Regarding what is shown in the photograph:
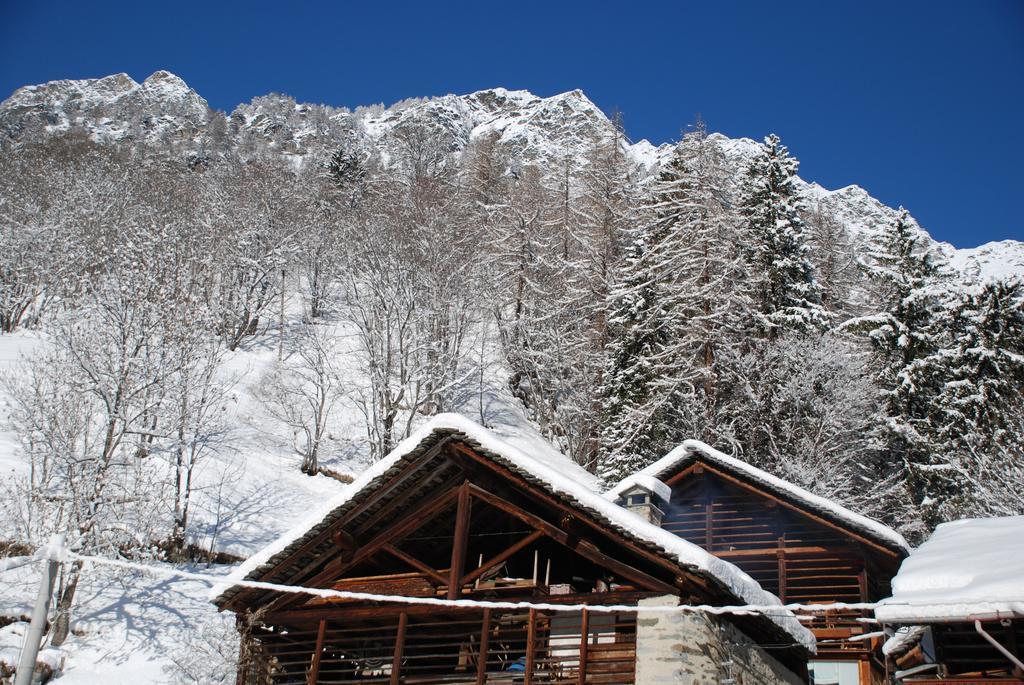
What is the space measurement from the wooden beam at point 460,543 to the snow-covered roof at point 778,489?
16.4 ft

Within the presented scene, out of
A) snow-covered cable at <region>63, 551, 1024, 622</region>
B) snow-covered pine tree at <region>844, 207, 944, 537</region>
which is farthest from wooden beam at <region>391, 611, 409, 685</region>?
snow-covered pine tree at <region>844, 207, 944, 537</region>

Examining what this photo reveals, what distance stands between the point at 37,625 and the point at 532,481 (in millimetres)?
5927

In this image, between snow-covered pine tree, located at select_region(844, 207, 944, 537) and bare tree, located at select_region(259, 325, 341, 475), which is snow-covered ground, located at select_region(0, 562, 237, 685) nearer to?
bare tree, located at select_region(259, 325, 341, 475)

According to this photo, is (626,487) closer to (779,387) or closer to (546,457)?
(779,387)

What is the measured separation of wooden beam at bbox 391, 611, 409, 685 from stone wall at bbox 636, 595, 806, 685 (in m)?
3.19

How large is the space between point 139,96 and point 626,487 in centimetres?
10701

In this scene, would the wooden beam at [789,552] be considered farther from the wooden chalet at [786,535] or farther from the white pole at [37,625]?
the white pole at [37,625]

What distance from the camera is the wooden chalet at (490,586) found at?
34.8 feet

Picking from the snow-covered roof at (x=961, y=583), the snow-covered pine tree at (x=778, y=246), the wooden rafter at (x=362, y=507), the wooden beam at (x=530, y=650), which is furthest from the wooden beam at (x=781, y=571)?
the snow-covered pine tree at (x=778, y=246)

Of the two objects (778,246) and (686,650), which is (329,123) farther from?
(686,650)

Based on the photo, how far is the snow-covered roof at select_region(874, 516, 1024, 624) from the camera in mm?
8312

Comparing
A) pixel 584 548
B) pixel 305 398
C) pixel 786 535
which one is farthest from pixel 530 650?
pixel 305 398

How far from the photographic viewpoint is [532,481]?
11102 mm

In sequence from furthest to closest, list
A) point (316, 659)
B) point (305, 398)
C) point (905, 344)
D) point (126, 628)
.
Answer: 1. point (305, 398)
2. point (905, 344)
3. point (126, 628)
4. point (316, 659)
